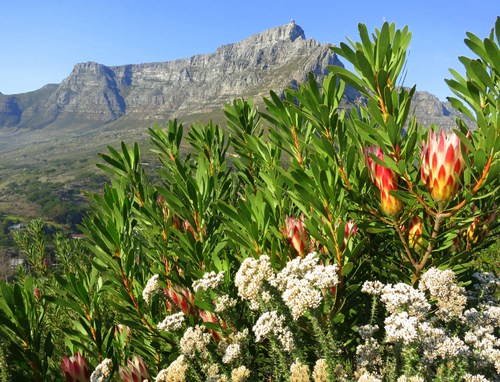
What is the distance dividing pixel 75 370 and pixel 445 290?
1769 millimetres

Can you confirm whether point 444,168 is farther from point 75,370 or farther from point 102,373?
point 75,370

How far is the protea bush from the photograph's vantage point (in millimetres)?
1544

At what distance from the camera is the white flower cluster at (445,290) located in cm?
155

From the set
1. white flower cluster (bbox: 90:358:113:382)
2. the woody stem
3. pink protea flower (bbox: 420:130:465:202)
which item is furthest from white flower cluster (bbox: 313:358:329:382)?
white flower cluster (bbox: 90:358:113:382)

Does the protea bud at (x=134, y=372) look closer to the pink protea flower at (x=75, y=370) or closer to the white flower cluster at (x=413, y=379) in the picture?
the pink protea flower at (x=75, y=370)

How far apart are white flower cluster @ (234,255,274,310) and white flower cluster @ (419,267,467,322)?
65 centimetres

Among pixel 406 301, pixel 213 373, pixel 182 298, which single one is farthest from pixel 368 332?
pixel 182 298

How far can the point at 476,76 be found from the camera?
1549 mm

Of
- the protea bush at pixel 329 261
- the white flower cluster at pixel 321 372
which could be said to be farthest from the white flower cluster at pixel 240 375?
the white flower cluster at pixel 321 372

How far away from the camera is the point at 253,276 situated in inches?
65.4

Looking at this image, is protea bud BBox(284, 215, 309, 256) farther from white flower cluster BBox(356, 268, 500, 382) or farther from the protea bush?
white flower cluster BBox(356, 268, 500, 382)

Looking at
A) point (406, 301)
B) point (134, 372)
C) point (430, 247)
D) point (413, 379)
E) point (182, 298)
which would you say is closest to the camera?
point (413, 379)

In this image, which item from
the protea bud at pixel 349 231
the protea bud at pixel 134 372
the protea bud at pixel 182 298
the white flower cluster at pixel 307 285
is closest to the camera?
the white flower cluster at pixel 307 285

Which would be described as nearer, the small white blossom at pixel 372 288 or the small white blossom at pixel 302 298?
the small white blossom at pixel 302 298
